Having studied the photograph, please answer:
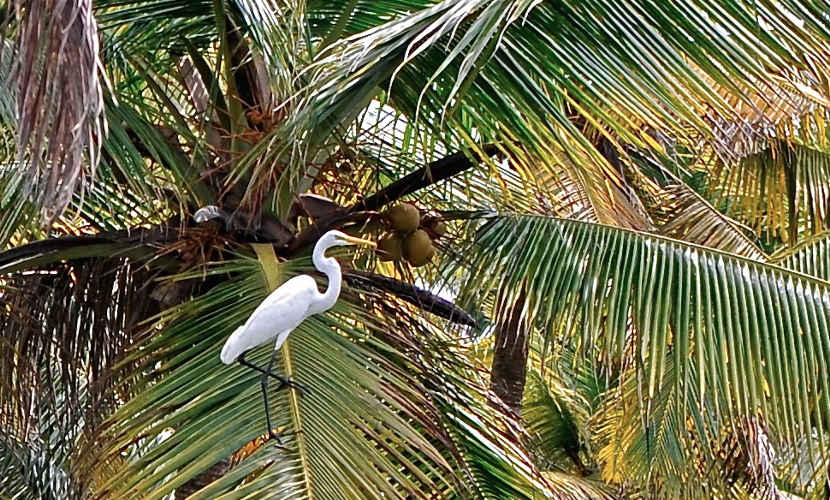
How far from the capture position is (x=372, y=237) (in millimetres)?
3701

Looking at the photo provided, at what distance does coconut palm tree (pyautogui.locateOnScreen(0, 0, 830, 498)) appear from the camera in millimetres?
2824

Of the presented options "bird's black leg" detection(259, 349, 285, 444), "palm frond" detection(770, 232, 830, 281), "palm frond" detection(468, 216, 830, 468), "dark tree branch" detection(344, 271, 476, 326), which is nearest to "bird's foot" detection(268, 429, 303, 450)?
"bird's black leg" detection(259, 349, 285, 444)

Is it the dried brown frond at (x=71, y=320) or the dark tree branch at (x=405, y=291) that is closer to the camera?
the dark tree branch at (x=405, y=291)

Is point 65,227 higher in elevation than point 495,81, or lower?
lower

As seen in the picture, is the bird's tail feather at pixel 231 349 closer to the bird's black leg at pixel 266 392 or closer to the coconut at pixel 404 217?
the bird's black leg at pixel 266 392

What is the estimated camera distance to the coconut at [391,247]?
3.59m

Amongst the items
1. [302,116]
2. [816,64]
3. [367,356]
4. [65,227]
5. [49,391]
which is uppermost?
[816,64]

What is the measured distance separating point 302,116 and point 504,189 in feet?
3.02

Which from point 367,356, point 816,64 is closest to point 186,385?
point 367,356

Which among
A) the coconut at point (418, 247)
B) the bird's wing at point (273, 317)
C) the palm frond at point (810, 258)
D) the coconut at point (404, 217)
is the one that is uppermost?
the palm frond at point (810, 258)

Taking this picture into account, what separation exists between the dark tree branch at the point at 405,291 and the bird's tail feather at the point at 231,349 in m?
0.65

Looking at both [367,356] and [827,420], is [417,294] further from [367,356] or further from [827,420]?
[827,420]

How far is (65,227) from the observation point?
429 centimetres

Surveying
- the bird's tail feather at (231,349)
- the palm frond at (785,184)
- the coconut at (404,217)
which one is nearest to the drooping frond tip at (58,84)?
the bird's tail feather at (231,349)
